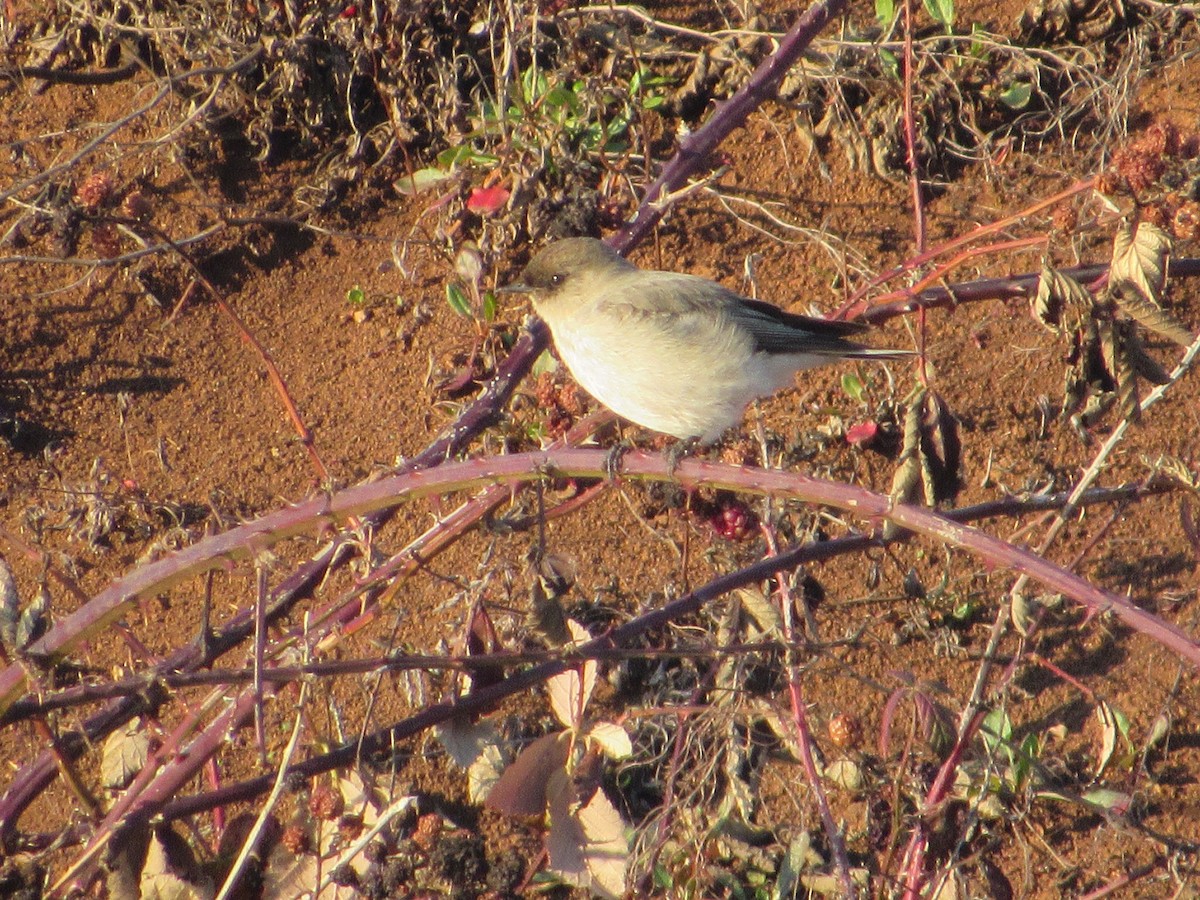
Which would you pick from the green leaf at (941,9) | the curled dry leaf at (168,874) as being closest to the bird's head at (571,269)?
the green leaf at (941,9)

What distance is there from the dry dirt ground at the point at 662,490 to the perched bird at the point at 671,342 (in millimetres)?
215

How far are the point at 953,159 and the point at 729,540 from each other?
2454 millimetres

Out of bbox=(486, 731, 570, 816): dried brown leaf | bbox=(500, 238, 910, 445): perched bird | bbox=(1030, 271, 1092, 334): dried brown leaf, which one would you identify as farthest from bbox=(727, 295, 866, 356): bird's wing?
bbox=(486, 731, 570, 816): dried brown leaf

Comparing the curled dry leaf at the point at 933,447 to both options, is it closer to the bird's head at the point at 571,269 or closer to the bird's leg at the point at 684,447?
the bird's leg at the point at 684,447

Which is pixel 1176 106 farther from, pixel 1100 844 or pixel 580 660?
pixel 580 660

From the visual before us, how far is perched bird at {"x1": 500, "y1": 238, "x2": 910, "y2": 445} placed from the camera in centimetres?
365

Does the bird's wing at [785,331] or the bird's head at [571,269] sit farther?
the bird's head at [571,269]

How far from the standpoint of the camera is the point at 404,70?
504cm

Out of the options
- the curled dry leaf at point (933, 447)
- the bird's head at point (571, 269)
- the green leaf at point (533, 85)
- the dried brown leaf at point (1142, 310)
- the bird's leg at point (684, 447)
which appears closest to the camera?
the dried brown leaf at point (1142, 310)

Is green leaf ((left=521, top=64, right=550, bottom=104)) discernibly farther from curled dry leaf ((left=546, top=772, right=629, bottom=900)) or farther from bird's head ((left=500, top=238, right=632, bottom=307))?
curled dry leaf ((left=546, top=772, right=629, bottom=900))

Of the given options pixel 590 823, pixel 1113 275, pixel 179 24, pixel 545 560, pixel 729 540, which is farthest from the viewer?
pixel 179 24

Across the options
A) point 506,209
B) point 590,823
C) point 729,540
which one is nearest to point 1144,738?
point 729,540

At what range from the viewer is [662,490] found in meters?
3.88

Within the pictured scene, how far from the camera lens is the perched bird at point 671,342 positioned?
144 inches
